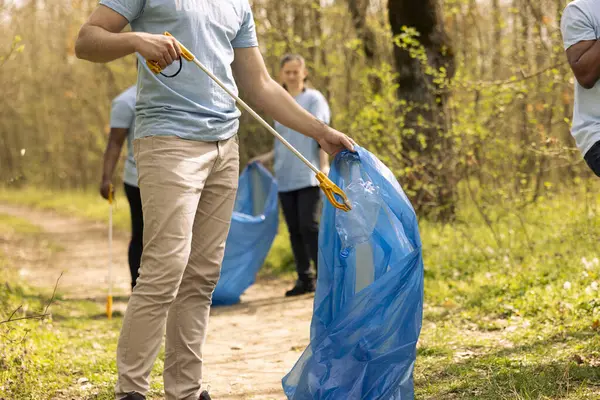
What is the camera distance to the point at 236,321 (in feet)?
19.1

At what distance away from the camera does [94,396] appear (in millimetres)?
3721

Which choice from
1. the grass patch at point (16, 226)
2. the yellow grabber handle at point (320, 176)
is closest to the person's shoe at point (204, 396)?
the yellow grabber handle at point (320, 176)

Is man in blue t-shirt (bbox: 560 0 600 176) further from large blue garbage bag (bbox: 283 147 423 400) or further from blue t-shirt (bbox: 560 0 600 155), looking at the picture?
large blue garbage bag (bbox: 283 147 423 400)

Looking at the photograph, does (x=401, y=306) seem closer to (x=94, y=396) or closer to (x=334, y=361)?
(x=334, y=361)

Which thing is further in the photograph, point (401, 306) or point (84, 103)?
point (84, 103)

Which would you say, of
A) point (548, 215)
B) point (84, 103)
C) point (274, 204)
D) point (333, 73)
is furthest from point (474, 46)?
point (84, 103)

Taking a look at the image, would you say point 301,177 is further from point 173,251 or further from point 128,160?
point 173,251

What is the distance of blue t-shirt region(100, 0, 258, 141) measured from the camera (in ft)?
10.1

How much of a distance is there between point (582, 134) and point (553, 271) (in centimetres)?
237

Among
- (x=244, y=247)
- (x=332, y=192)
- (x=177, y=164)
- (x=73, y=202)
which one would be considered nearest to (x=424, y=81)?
(x=244, y=247)

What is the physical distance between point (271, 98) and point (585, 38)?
132cm

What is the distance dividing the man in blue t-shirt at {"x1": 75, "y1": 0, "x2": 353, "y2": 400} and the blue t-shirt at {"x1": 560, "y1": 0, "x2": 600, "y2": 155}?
39.1 inches

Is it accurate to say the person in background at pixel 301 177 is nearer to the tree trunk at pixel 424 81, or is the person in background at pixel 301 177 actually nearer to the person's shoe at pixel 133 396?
the tree trunk at pixel 424 81

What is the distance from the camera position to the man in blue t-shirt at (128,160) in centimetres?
581
